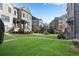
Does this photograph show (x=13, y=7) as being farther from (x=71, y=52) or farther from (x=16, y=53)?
(x=71, y=52)

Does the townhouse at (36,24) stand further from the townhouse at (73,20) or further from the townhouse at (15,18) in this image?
the townhouse at (73,20)

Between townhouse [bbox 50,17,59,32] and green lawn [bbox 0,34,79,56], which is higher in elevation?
townhouse [bbox 50,17,59,32]

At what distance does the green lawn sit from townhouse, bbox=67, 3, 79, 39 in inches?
6.4

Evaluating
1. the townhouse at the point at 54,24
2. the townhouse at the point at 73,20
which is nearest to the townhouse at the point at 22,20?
the townhouse at the point at 54,24

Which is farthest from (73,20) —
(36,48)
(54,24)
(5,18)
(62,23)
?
(5,18)

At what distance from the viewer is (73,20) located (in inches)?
148

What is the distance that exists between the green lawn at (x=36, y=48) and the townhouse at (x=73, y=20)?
6.4 inches

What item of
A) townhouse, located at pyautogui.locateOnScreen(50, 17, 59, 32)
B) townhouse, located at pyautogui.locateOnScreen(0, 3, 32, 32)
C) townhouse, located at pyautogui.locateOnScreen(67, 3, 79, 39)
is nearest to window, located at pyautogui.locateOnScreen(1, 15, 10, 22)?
townhouse, located at pyautogui.locateOnScreen(0, 3, 32, 32)

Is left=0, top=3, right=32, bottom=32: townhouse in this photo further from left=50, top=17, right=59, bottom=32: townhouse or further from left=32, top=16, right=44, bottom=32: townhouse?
A: left=50, top=17, right=59, bottom=32: townhouse

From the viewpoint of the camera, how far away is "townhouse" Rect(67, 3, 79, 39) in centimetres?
372

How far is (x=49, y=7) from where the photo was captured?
12.4ft

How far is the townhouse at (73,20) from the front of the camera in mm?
3725

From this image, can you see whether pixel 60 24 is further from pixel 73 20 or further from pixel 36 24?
pixel 36 24

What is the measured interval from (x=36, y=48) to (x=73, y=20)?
2.32 ft
